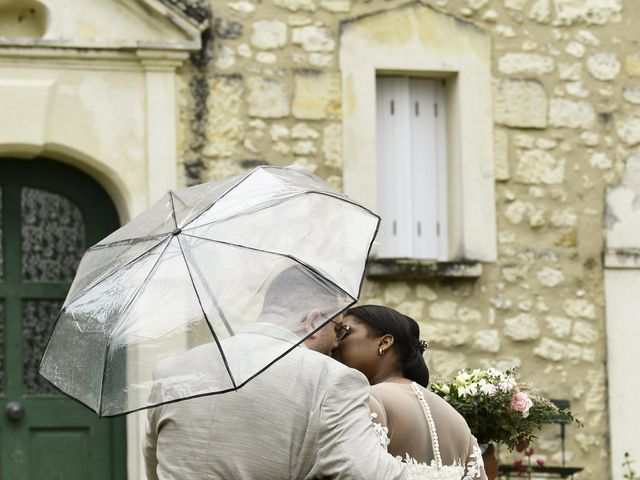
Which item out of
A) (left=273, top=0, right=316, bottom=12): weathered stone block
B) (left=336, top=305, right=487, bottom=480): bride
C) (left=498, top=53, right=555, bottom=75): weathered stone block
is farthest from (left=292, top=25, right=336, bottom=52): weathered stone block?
(left=336, top=305, right=487, bottom=480): bride

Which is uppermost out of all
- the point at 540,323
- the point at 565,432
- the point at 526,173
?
the point at 526,173

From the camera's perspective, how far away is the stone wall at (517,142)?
9992 mm

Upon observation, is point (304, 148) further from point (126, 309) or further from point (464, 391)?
point (126, 309)

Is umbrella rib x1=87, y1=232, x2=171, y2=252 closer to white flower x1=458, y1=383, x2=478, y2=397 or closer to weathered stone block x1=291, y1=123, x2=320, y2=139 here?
white flower x1=458, y1=383, x2=478, y2=397

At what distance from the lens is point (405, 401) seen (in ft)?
16.5

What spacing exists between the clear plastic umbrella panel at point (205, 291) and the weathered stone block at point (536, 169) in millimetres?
5398

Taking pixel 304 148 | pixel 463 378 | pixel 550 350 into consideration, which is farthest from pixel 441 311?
pixel 463 378

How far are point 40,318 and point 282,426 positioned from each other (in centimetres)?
570

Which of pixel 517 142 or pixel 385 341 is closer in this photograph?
pixel 385 341

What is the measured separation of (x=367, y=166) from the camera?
1015 centimetres

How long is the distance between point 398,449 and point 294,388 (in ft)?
2.03

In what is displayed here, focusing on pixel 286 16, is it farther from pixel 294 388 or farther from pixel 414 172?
pixel 294 388

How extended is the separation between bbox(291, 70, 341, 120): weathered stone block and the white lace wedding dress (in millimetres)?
5030

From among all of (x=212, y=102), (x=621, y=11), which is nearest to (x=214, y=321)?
(x=212, y=102)
